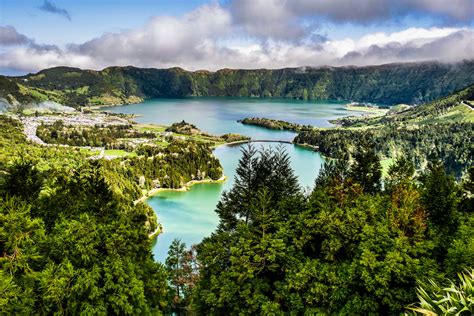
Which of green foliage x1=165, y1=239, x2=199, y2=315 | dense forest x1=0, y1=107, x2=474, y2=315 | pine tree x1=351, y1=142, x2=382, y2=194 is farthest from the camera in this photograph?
pine tree x1=351, y1=142, x2=382, y2=194

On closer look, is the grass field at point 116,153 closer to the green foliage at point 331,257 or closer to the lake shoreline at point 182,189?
the lake shoreline at point 182,189

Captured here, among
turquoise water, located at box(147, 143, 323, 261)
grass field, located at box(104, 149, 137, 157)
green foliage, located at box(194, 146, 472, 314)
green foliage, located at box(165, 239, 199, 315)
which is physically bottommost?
turquoise water, located at box(147, 143, 323, 261)

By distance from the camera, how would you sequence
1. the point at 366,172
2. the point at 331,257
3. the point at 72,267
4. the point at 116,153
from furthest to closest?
1. the point at 116,153
2. the point at 366,172
3. the point at 331,257
4. the point at 72,267

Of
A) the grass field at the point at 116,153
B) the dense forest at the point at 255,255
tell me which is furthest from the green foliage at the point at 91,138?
the dense forest at the point at 255,255

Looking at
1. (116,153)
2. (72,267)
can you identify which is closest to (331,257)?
(72,267)

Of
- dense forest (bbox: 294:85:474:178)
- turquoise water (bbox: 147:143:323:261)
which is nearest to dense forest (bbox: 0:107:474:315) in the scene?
turquoise water (bbox: 147:143:323:261)

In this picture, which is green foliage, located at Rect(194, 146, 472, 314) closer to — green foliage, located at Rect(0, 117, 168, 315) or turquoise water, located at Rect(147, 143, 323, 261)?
green foliage, located at Rect(0, 117, 168, 315)

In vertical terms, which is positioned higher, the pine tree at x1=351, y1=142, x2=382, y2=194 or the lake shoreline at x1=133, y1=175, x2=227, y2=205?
the pine tree at x1=351, y1=142, x2=382, y2=194

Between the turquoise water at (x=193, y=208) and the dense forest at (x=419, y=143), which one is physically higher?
the dense forest at (x=419, y=143)

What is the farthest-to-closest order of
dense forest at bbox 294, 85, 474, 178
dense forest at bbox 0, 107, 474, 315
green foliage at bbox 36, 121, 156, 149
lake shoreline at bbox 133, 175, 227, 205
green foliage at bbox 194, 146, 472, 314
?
green foliage at bbox 36, 121, 156, 149 < dense forest at bbox 294, 85, 474, 178 < lake shoreline at bbox 133, 175, 227, 205 < green foliage at bbox 194, 146, 472, 314 < dense forest at bbox 0, 107, 474, 315

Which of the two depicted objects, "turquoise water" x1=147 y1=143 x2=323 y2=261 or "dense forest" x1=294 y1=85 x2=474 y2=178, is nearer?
"turquoise water" x1=147 y1=143 x2=323 y2=261

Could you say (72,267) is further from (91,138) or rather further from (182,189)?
(91,138)

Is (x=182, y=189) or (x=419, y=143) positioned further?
(x=419, y=143)
